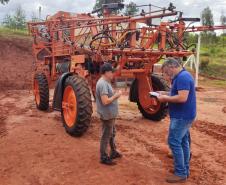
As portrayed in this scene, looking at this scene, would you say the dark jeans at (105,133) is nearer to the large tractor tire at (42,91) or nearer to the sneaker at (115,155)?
the sneaker at (115,155)

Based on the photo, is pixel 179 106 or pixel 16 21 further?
pixel 16 21

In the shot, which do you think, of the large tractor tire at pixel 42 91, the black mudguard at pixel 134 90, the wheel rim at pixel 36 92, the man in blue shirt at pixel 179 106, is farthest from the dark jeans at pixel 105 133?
the wheel rim at pixel 36 92

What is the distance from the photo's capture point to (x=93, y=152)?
7.26 meters

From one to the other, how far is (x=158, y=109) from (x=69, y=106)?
2.22 m

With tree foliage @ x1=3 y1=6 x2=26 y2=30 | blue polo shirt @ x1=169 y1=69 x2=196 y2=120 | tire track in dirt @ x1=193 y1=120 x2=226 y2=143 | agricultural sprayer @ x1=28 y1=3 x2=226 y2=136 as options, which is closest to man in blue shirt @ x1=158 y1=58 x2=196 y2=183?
blue polo shirt @ x1=169 y1=69 x2=196 y2=120

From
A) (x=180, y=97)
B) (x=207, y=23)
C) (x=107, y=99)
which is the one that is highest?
(x=207, y=23)

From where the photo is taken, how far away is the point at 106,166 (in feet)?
21.6

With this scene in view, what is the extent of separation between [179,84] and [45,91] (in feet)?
18.8

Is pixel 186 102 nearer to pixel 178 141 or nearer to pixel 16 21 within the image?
pixel 178 141

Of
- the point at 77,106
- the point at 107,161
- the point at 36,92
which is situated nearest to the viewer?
the point at 107,161

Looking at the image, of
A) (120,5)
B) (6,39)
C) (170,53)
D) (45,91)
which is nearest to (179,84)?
(170,53)

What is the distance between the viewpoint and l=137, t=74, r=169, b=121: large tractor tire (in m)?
9.73

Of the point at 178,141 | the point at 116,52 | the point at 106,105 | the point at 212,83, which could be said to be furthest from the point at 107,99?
the point at 212,83

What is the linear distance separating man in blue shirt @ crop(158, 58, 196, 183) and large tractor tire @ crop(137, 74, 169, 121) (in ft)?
11.9
